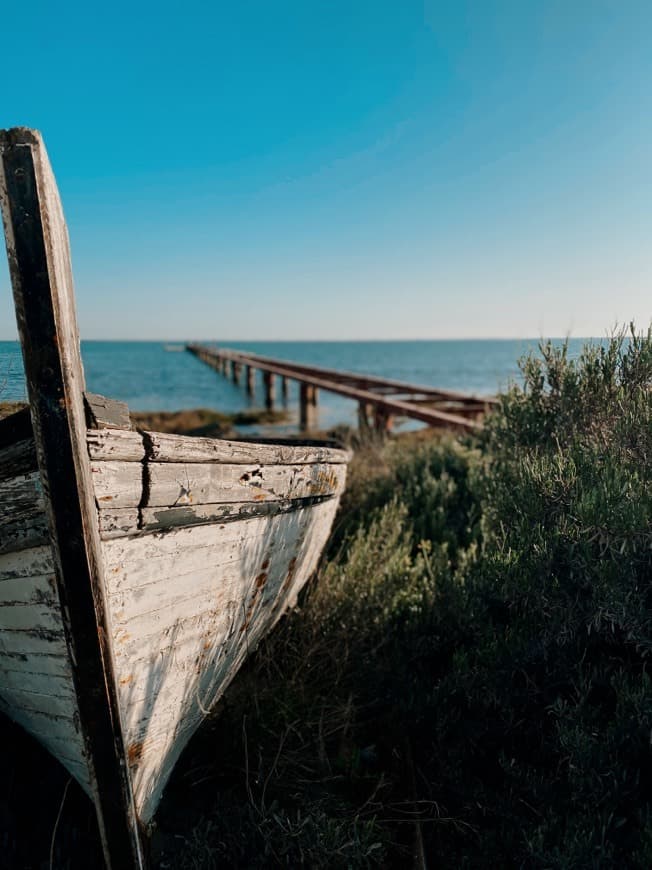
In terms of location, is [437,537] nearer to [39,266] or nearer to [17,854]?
[17,854]

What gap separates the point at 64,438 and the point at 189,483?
52 cm

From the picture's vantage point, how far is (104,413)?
1.75 m

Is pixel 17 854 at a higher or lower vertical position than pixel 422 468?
lower

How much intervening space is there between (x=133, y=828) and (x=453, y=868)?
1.40 m

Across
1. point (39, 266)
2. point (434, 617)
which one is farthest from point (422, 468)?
point (39, 266)

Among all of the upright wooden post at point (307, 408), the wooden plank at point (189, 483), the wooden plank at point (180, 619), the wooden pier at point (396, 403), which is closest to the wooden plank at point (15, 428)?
the wooden plank at point (189, 483)

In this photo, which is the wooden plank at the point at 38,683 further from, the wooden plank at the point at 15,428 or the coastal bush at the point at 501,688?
the coastal bush at the point at 501,688

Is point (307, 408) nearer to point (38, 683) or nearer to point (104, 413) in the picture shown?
point (38, 683)

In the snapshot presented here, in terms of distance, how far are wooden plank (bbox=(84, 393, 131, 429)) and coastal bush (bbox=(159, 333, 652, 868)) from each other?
6.12ft

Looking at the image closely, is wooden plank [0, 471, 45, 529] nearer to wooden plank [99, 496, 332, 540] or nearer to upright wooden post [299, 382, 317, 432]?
wooden plank [99, 496, 332, 540]

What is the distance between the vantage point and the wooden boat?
154cm

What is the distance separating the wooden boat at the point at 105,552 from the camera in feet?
5.06

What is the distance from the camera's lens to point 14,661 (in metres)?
2.19

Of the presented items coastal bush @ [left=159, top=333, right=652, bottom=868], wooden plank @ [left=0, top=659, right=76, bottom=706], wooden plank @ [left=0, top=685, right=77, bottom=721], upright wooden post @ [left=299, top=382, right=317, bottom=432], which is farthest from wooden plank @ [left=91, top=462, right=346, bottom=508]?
upright wooden post @ [left=299, top=382, right=317, bottom=432]
